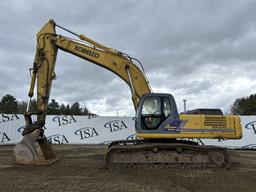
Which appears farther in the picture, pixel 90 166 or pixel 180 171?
pixel 90 166

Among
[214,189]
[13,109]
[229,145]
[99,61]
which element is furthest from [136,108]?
[13,109]

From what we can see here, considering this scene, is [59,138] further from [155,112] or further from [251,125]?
[155,112]

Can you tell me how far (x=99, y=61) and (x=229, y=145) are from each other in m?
13.3

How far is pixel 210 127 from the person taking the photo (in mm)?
10445

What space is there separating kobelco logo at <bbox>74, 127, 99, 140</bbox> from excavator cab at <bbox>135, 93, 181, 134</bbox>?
12.8 m

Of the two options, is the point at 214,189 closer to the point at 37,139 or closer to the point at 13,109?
the point at 37,139

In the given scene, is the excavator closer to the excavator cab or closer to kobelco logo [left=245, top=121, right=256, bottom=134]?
the excavator cab

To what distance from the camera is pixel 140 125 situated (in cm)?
1021

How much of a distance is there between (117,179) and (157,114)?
3.10 m

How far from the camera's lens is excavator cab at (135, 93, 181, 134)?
1021 centimetres

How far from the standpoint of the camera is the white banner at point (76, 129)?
22016mm

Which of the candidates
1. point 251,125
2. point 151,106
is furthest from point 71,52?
point 251,125

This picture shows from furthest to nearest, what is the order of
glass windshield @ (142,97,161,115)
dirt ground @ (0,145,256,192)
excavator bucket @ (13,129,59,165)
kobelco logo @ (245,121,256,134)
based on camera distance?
1. kobelco logo @ (245,121,256,134)
2. glass windshield @ (142,97,161,115)
3. excavator bucket @ (13,129,59,165)
4. dirt ground @ (0,145,256,192)

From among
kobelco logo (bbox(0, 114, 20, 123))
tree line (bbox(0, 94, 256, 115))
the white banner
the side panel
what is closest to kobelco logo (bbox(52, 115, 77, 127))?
the white banner
